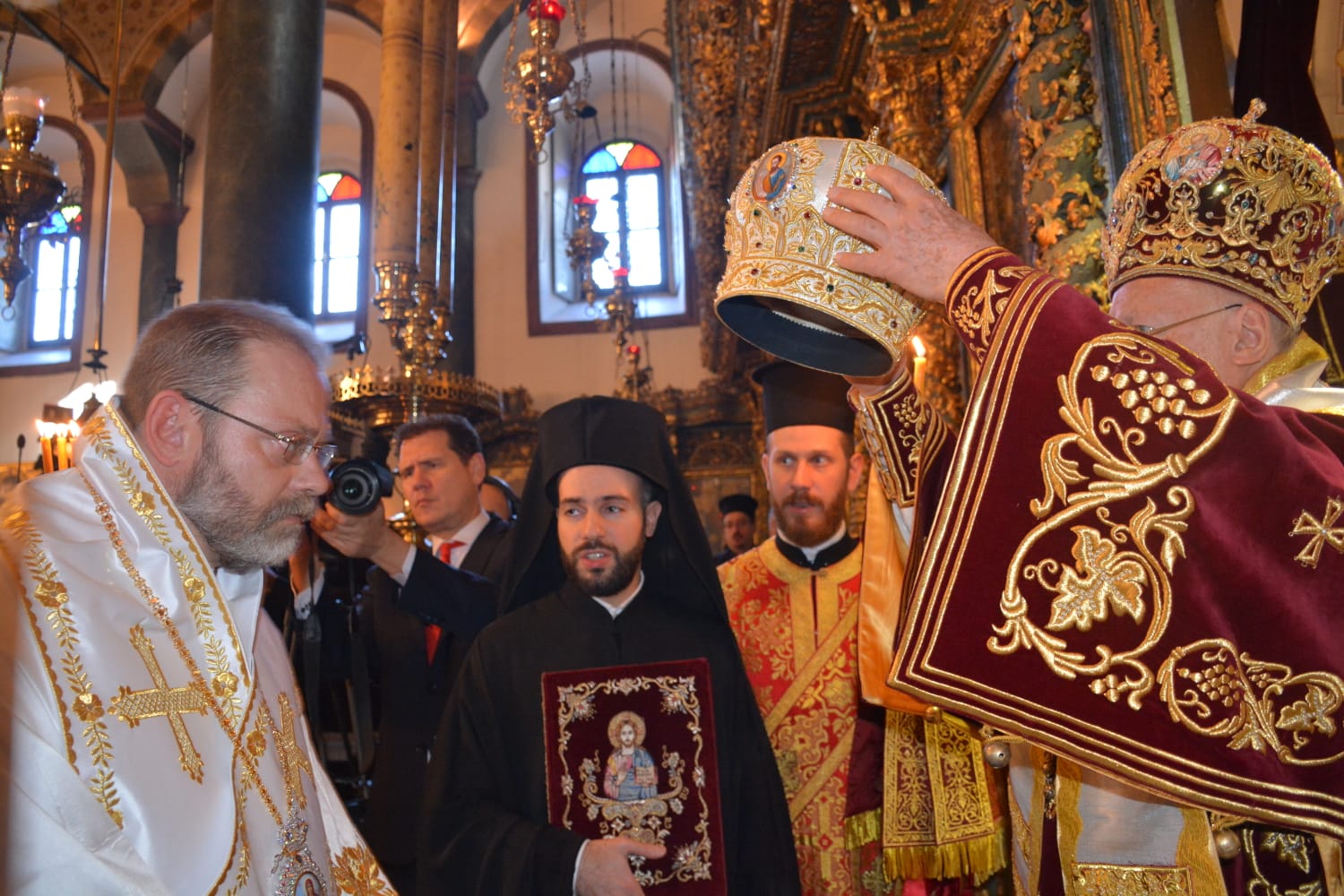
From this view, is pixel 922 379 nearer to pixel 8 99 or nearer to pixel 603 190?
pixel 8 99

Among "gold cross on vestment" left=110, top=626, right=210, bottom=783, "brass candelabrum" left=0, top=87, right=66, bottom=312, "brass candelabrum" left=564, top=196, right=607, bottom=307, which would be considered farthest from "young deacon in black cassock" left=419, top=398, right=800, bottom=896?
"brass candelabrum" left=564, top=196, right=607, bottom=307

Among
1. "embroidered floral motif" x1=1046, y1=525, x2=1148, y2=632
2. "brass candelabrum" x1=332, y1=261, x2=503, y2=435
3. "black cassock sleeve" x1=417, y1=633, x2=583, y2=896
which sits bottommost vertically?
"black cassock sleeve" x1=417, y1=633, x2=583, y2=896

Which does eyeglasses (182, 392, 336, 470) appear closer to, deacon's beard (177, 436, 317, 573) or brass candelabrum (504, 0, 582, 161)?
deacon's beard (177, 436, 317, 573)

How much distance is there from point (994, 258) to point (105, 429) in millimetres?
1368

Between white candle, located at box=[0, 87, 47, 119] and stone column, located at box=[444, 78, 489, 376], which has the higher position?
stone column, located at box=[444, 78, 489, 376]

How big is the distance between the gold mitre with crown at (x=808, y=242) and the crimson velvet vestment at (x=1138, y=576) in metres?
0.21

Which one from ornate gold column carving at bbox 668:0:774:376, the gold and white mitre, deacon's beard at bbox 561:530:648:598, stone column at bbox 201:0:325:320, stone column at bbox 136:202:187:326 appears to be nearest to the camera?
the gold and white mitre

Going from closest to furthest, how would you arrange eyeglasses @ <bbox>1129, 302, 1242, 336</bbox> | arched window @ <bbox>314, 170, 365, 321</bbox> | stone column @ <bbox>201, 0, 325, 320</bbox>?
eyeglasses @ <bbox>1129, 302, 1242, 336</bbox> → stone column @ <bbox>201, 0, 325, 320</bbox> → arched window @ <bbox>314, 170, 365, 321</bbox>

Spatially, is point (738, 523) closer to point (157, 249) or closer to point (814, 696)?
point (814, 696)

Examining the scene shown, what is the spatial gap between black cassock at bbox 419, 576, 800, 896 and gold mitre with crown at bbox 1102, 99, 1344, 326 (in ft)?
5.27

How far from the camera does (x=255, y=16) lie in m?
5.12

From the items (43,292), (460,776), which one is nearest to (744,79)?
(460,776)

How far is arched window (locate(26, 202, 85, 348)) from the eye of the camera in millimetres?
17484

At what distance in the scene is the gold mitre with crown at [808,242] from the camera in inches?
55.8
